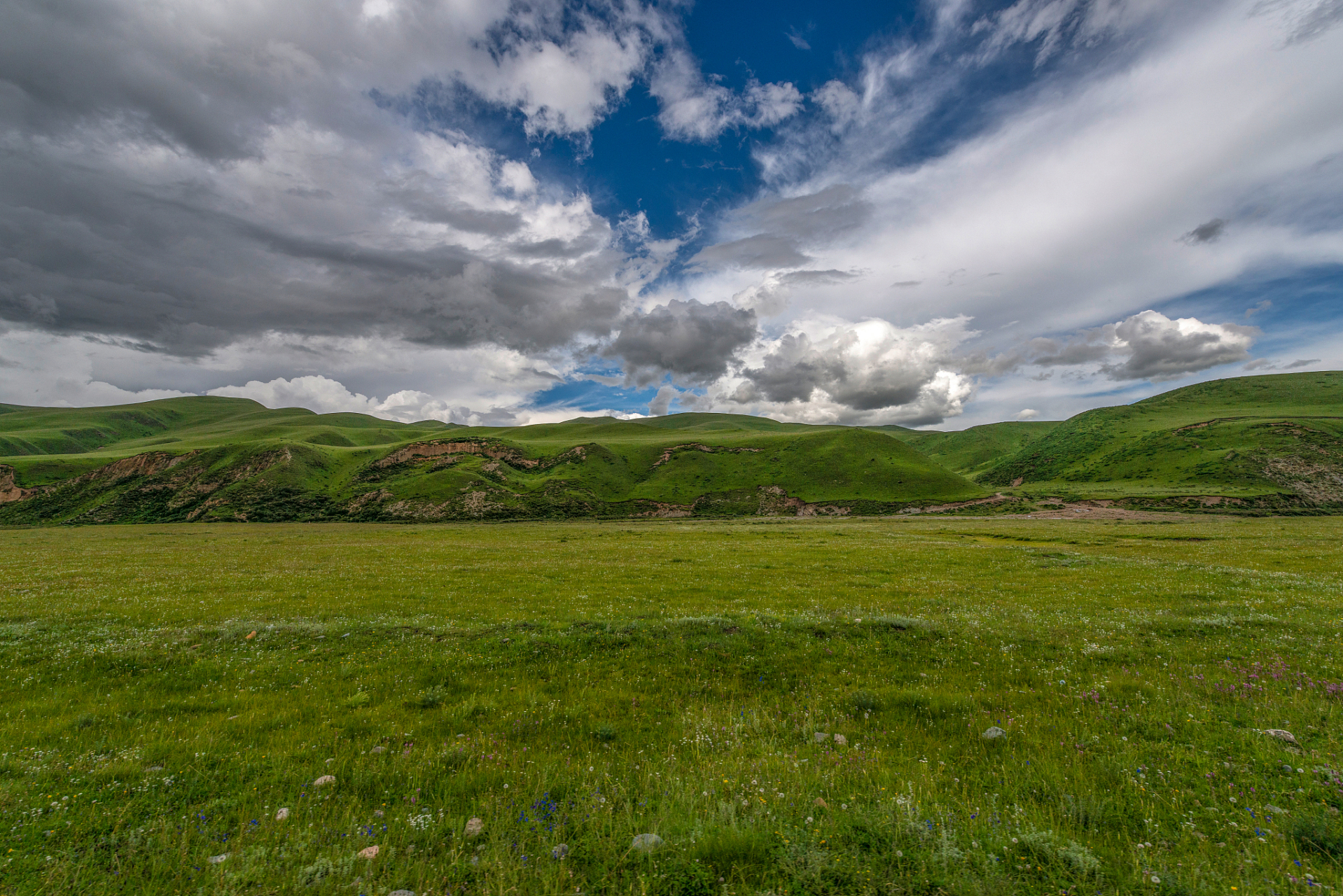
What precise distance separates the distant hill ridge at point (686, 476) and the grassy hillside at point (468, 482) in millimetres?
598

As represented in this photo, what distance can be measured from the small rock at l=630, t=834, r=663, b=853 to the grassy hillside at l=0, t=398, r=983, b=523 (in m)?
130

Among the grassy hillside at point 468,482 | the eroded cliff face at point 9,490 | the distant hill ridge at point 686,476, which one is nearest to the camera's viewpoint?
the distant hill ridge at point 686,476

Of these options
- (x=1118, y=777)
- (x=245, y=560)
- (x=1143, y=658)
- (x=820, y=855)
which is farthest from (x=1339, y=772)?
(x=245, y=560)

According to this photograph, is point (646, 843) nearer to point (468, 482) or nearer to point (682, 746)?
point (682, 746)

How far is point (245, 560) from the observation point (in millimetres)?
37844

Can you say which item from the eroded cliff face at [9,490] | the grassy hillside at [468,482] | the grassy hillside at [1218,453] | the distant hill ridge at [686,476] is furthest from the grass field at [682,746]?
the eroded cliff face at [9,490]

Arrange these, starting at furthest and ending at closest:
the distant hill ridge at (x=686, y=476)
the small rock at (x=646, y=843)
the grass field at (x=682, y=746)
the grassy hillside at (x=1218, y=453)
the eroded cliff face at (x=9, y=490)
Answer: the eroded cliff face at (x=9, y=490), the distant hill ridge at (x=686, y=476), the grassy hillside at (x=1218, y=453), the small rock at (x=646, y=843), the grass field at (x=682, y=746)

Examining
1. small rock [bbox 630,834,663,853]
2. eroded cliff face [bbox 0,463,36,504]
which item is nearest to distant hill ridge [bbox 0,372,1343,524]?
eroded cliff face [bbox 0,463,36,504]

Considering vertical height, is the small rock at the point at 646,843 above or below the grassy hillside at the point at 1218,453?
below

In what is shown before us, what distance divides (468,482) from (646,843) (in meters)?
154

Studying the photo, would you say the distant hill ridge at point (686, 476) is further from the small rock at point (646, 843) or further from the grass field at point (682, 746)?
the small rock at point (646, 843)

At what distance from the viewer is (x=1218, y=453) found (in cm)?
12800

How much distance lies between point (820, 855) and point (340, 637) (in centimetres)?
1618

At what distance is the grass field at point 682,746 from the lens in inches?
193
